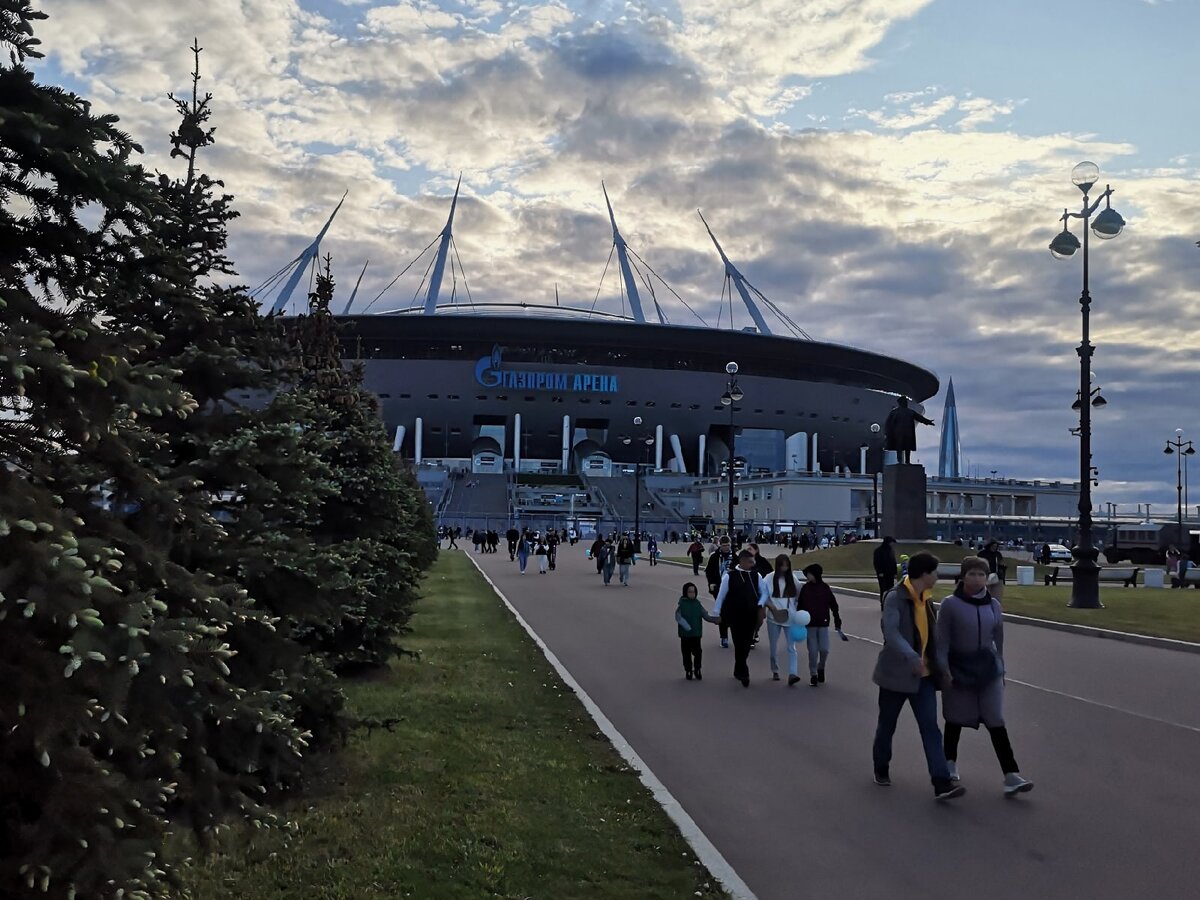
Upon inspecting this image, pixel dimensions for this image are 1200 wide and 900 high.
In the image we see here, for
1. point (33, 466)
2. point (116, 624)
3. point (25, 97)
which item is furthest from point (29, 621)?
point (25, 97)

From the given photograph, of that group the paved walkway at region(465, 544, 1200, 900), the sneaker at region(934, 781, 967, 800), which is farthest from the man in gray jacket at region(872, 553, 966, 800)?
the paved walkway at region(465, 544, 1200, 900)

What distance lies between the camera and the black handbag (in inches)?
309

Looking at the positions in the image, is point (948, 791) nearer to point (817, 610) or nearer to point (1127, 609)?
point (817, 610)

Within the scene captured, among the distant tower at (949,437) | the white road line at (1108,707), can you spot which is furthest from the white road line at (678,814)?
the distant tower at (949,437)

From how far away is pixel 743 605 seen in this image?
45.2 ft

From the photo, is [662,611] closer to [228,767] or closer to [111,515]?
[228,767]

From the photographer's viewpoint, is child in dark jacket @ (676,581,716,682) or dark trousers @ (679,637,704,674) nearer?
child in dark jacket @ (676,581,716,682)

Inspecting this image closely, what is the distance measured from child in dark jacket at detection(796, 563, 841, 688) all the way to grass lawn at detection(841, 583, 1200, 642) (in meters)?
8.21

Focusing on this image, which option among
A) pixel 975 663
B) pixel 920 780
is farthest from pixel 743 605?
pixel 975 663

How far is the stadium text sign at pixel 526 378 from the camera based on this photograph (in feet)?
381

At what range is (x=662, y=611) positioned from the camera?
24.5m

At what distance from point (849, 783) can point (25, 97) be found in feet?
22.6

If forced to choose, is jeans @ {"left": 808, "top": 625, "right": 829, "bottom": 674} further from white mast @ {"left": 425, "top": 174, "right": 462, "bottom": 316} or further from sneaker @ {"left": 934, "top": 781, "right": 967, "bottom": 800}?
white mast @ {"left": 425, "top": 174, "right": 462, "bottom": 316}

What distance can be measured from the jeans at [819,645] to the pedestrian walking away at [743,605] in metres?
0.63
